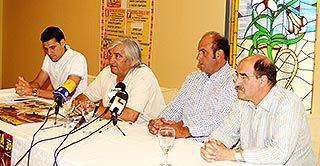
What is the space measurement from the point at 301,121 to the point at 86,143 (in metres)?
1.08

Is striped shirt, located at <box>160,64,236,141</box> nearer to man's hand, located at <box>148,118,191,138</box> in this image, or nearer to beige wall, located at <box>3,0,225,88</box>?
man's hand, located at <box>148,118,191,138</box>

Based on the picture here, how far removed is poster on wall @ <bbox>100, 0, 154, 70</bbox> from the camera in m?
4.39

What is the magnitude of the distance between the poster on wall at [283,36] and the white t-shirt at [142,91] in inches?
28.3

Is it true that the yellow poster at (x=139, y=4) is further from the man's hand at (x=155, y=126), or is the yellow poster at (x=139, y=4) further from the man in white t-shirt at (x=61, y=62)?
the man's hand at (x=155, y=126)

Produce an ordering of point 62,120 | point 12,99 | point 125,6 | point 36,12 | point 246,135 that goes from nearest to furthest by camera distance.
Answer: point 246,135 → point 62,120 → point 12,99 → point 125,6 → point 36,12

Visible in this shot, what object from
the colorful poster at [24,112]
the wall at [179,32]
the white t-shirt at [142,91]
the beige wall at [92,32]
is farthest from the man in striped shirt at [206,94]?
the colorful poster at [24,112]

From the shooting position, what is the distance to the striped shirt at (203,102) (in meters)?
2.85

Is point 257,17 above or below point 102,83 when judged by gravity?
above

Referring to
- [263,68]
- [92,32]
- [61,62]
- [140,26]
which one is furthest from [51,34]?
[263,68]

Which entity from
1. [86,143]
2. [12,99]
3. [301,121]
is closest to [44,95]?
[12,99]

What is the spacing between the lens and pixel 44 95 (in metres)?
3.50

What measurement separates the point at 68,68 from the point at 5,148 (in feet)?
4.82

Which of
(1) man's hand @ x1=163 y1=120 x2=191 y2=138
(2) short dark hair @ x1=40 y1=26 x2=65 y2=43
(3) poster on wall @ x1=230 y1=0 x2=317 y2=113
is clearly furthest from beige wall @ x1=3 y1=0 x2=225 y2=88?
(1) man's hand @ x1=163 y1=120 x2=191 y2=138

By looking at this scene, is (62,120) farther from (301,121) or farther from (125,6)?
(125,6)
